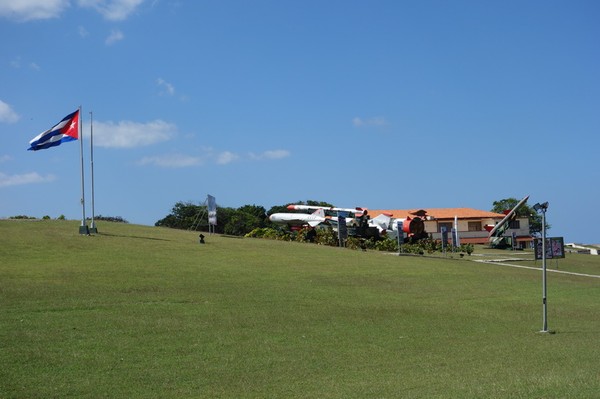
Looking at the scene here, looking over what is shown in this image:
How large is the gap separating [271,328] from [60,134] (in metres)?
25.9

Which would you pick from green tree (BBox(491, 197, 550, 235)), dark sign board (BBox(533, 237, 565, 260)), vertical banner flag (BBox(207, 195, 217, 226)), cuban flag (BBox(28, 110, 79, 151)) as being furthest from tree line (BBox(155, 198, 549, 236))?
dark sign board (BBox(533, 237, 565, 260))

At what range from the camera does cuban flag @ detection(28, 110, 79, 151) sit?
39125 millimetres

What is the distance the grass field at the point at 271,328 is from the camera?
1266 cm

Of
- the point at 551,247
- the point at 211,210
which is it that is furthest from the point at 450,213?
the point at 551,247

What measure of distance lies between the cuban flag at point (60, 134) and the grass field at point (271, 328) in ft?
20.5

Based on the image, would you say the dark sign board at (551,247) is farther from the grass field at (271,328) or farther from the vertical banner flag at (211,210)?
the vertical banner flag at (211,210)

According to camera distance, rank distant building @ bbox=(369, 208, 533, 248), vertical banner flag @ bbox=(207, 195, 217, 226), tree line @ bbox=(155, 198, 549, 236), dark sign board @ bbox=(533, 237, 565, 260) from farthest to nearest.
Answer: distant building @ bbox=(369, 208, 533, 248)
tree line @ bbox=(155, 198, 549, 236)
vertical banner flag @ bbox=(207, 195, 217, 226)
dark sign board @ bbox=(533, 237, 565, 260)

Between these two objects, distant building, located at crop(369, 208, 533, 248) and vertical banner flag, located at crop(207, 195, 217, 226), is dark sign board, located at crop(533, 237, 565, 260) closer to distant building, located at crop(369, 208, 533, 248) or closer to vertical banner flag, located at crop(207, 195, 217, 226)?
vertical banner flag, located at crop(207, 195, 217, 226)

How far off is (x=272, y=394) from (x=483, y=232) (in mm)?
84498

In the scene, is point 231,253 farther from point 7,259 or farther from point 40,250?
point 7,259

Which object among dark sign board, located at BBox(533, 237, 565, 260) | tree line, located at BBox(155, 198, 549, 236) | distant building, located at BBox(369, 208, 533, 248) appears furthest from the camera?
distant building, located at BBox(369, 208, 533, 248)

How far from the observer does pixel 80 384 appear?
40.4ft

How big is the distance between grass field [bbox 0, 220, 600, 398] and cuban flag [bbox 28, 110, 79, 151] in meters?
6.25

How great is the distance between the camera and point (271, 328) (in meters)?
18.9
